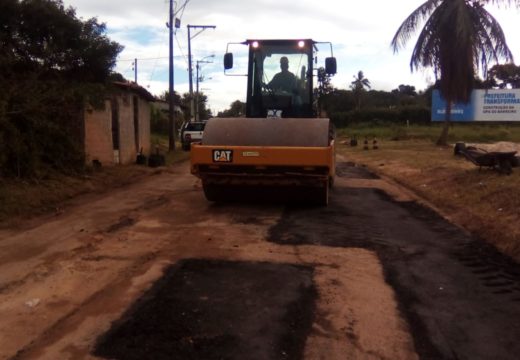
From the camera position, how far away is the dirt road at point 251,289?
4477 millimetres

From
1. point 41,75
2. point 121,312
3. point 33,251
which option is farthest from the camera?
point 41,75

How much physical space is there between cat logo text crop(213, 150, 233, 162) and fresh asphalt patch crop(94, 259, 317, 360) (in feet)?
12.4

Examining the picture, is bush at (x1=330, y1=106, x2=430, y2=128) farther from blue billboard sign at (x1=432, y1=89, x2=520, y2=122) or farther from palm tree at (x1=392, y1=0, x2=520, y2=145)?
palm tree at (x1=392, y1=0, x2=520, y2=145)

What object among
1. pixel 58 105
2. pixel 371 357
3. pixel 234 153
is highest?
pixel 58 105

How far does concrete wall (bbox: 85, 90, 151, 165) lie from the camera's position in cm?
1708

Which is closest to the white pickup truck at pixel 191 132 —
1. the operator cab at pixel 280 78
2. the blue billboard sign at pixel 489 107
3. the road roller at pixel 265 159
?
the operator cab at pixel 280 78

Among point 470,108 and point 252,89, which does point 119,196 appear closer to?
point 252,89

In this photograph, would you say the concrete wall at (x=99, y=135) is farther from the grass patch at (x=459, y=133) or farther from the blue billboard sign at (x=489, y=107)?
the blue billboard sign at (x=489, y=107)

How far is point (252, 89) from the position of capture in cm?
1288

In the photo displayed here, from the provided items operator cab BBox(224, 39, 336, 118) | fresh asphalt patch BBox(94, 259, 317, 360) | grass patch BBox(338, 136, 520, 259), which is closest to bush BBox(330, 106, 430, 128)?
grass patch BBox(338, 136, 520, 259)

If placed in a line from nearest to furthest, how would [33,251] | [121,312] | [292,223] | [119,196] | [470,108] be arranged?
[121,312], [33,251], [292,223], [119,196], [470,108]

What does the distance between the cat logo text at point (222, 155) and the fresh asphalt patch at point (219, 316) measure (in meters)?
3.78

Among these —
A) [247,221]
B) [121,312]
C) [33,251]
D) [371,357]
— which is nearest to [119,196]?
[247,221]

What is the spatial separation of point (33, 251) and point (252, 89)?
681 cm
